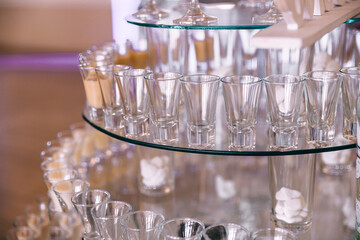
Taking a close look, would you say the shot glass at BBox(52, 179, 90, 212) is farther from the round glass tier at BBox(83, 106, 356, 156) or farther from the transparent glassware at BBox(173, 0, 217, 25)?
the transparent glassware at BBox(173, 0, 217, 25)

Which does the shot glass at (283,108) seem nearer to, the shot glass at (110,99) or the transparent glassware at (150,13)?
the shot glass at (110,99)

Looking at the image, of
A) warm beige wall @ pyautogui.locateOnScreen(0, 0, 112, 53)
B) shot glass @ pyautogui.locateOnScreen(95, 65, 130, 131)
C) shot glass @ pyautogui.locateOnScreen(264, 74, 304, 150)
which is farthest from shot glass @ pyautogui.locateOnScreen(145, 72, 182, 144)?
warm beige wall @ pyautogui.locateOnScreen(0, 0, 112, 53)

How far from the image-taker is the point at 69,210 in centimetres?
156

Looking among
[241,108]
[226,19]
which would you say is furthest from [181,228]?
[226,19]

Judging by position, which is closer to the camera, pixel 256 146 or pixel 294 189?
pixel 256 146

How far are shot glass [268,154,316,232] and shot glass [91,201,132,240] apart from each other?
426 mm

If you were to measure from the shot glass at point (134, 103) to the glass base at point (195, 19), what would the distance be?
205mm

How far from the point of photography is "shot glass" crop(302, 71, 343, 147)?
50.1 inches

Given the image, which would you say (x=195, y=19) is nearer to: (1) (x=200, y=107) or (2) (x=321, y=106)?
(1) (x=200, y=107)

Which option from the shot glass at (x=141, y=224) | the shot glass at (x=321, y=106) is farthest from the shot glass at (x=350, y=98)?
the shot glass at (x=141, y=224)

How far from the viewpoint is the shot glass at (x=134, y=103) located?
1.41 metres

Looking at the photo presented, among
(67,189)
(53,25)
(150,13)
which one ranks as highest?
(150,13)

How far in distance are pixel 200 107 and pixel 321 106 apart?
287mm

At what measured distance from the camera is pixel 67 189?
5.01 ft
